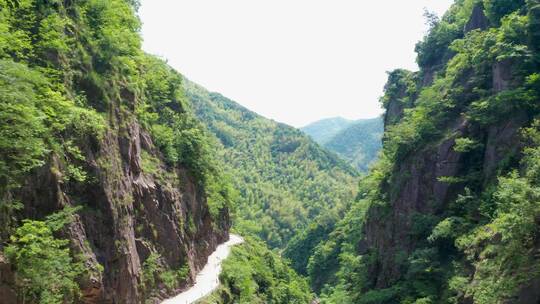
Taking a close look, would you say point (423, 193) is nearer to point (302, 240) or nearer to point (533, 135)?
point (533, 135)

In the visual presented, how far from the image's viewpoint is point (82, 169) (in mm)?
21266

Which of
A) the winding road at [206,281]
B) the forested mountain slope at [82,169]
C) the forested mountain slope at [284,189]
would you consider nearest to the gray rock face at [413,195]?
the winding road at [206,281]

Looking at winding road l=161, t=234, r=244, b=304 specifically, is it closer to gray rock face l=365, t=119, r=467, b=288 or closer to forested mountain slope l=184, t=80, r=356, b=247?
gray rock face l=365, t=119, r=467, b=288

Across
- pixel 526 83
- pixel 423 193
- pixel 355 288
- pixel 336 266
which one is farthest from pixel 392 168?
pixel 336 266

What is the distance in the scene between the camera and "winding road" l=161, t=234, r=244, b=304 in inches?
1176

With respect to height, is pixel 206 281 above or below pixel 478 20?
below

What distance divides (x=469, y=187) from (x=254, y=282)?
22.4 meters

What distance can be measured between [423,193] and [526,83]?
11125 millimetres

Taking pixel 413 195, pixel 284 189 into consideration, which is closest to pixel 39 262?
pixel 413 195

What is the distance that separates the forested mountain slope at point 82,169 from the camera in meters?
15.7

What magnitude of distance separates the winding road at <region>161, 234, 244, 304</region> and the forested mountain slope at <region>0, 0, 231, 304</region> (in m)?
0.92

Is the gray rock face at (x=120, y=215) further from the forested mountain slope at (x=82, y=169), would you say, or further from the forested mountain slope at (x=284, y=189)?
the forested mountain slope at (x=284, y=189)

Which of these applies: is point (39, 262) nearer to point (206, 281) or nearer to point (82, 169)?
point (82, 169)

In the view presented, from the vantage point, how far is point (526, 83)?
93.9ft
